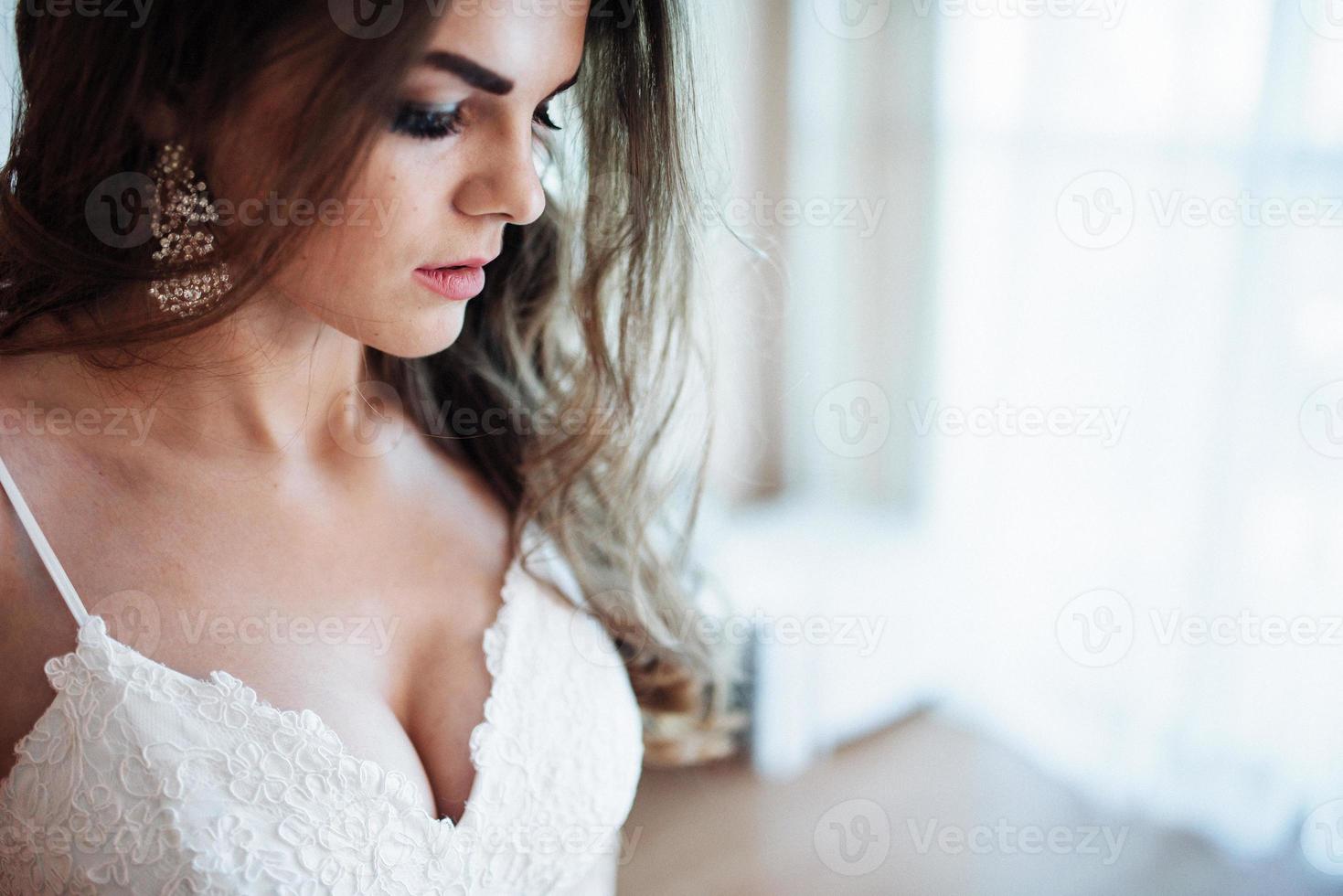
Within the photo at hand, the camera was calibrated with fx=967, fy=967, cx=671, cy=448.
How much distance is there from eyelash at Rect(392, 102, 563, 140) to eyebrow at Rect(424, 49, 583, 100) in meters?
0.03

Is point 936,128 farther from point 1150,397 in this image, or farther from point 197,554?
point 197,554

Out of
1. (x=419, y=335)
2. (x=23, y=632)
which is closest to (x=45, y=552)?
(x=23, y=632)

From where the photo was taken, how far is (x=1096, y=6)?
6.20 feet

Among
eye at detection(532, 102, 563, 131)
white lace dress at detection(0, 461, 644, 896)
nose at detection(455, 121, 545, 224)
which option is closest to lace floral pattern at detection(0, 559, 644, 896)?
white lace dress at detection(0, 461, 644, 896)

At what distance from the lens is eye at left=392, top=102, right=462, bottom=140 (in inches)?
28.2

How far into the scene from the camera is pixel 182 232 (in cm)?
79

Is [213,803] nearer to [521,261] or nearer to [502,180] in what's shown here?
[502,180]

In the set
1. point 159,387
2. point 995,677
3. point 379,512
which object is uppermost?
point 159,387

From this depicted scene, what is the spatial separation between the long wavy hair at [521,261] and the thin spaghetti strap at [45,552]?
13cm

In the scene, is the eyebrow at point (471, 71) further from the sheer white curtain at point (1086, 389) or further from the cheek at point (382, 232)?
the sheer white curtain at point (1086, 389)

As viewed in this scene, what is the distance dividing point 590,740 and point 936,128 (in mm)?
2025

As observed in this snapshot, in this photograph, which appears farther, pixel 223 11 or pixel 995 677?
pixel 995 677

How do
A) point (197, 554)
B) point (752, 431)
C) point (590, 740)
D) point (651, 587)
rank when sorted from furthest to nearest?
point (752, 431), point (651, 587), point (590, 740), point (197, 554)

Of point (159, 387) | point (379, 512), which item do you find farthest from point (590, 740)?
point (159, 387)
